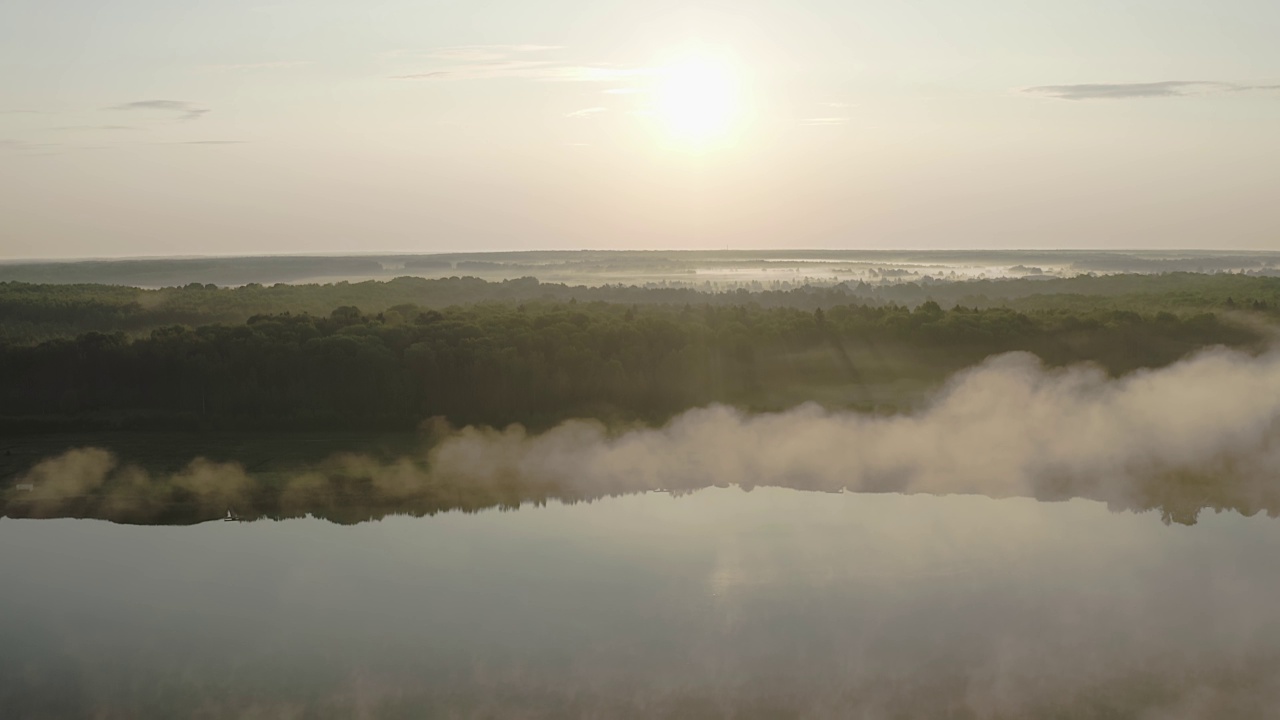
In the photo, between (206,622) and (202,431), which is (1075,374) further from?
(206,622)

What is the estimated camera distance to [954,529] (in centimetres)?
4659

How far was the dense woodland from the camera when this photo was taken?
7775cm

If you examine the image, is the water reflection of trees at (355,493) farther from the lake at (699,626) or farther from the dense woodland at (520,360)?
the dense woodland at (520,360)

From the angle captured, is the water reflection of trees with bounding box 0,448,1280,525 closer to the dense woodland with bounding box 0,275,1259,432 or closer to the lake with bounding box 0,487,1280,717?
the lake with bounding box 0,487,1280,717

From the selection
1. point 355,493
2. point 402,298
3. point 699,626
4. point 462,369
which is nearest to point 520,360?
point 462,369

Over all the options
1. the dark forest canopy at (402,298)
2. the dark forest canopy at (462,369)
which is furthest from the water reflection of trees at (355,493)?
the dark forest canopy at (402,298)

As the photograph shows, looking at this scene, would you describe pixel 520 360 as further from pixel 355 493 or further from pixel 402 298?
pixel 402 298

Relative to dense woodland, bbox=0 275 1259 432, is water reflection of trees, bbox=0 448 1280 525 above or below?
below

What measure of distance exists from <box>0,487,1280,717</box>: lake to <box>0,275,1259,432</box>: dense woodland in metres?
31.9

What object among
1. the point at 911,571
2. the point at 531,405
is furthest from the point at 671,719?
the point at 531,405

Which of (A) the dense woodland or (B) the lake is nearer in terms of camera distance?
(B) the lake

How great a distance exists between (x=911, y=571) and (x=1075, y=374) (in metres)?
56.6

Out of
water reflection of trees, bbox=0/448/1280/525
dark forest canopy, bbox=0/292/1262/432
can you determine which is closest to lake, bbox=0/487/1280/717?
water reflection of trees, bbox=0/448/1280/525

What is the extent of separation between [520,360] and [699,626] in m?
48.0
